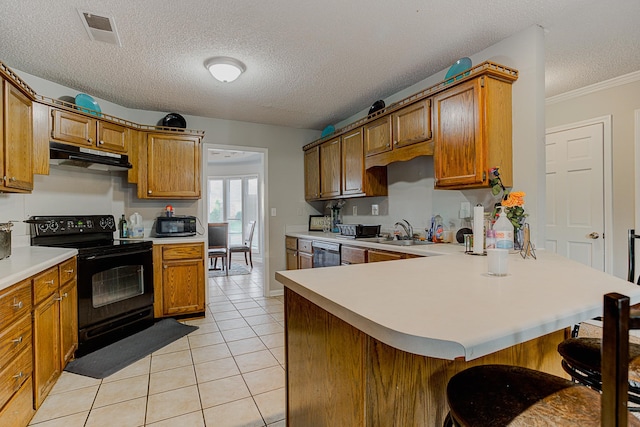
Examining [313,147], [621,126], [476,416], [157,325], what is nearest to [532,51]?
[621,126]

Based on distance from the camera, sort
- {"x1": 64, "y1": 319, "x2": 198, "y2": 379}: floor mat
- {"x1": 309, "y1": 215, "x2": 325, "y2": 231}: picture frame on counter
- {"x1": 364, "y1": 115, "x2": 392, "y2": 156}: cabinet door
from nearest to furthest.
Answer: {"x1": 64, "y1": 319, "x2": 198, "y2": 379}: floor mat
{"x1": 364, "y1": 115, "x2": 392, "y2": 156}: cabinet door
{"x1": 309, "y1": 215, "x2": 325, "y2": 231}: picture frame on counter

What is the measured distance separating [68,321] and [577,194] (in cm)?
485

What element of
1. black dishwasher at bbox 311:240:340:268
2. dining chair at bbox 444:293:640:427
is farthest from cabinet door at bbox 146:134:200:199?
dining chair at bbox 444:293:640:427

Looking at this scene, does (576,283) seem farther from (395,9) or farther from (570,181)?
(570,181)

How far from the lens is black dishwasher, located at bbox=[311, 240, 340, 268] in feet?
11.5

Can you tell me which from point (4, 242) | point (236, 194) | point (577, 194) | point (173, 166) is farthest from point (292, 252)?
point (236, 194)

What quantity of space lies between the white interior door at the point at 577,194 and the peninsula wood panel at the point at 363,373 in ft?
8.60

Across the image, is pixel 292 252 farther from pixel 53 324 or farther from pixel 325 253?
pixel 53 324

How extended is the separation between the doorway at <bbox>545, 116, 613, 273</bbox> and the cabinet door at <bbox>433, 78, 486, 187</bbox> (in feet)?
6.44

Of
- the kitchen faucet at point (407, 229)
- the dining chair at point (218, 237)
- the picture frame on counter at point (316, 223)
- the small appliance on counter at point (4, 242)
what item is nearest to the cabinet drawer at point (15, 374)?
the small appliance on counter at point (4, 242)

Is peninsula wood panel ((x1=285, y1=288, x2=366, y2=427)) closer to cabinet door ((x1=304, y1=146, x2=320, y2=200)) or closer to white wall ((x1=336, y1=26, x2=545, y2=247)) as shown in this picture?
Answer: white wall ((x1=336, y1=26, x2=545, y2=247))

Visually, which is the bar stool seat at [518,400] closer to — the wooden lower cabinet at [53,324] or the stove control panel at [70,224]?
the wooden lower cabinet at [53,324]

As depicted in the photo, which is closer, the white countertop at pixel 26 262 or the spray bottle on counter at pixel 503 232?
the white countertop at pixel 26 262

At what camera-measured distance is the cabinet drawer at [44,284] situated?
1838mm
